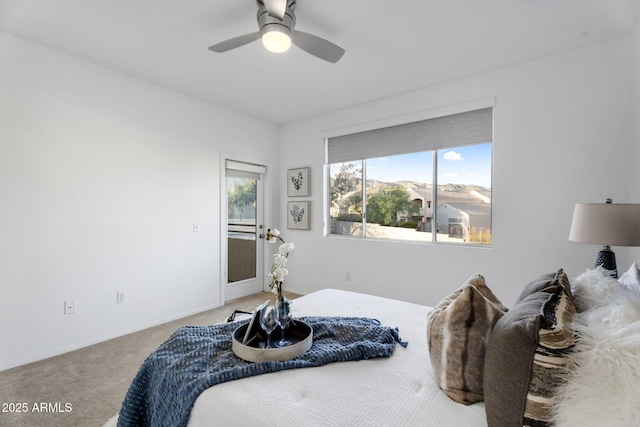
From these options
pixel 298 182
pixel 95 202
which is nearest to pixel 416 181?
pixel 298 182

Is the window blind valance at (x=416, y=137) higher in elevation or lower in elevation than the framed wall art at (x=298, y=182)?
higher

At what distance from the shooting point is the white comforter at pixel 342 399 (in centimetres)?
98

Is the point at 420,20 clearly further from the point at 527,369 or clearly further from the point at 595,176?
the point at 527,369

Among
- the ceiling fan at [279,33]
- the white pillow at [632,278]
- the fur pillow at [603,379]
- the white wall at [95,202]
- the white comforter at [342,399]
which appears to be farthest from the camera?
the white wall at [95,202]

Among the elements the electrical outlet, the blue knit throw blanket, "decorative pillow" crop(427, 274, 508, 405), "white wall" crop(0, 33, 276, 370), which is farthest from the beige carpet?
"decorative pillow" crop(427, 274, 508, 405)

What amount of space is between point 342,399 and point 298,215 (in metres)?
3.68

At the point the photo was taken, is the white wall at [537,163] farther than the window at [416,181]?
Answer: No

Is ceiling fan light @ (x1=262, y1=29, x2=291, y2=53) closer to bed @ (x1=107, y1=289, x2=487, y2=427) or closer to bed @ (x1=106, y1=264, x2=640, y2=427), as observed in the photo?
bed @ (x1=106, y1=264, x2=640, y2=427)

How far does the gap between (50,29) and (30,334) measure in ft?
8.17

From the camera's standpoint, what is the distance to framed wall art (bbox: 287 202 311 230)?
15.0 feet

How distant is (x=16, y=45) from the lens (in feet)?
8.20

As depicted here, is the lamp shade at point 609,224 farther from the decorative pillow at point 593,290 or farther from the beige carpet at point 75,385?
the beige carpet at point 75,385

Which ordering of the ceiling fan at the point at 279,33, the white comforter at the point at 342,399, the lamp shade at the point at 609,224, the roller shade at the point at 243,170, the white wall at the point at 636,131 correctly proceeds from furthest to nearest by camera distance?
the roller shade at the point at 243,170
the white wall at the point at 636,131
the ceiling fan at the point at 279,33
the lamp shade at the point at 609,224
the white comforter at the point at 342,399

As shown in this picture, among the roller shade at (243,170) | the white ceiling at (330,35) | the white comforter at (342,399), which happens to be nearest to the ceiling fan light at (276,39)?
the white ceiling at (330,35)
